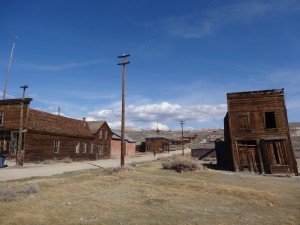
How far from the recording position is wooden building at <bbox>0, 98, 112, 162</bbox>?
27422 millimetres

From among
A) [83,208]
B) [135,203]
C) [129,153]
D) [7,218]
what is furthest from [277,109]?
[129,153]

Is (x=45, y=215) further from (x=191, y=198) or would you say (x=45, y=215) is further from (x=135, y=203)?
(x=191, y=198)

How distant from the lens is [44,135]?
29.6m

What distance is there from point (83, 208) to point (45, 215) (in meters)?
1.34

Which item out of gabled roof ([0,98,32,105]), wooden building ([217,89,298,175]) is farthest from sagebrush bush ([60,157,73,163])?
wooden building ([217,89,298,175])

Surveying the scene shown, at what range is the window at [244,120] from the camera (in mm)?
25562

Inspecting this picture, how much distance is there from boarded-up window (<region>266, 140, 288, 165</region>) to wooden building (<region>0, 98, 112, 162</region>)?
895 inches

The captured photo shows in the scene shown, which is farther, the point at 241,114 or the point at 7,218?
the point at 241,114

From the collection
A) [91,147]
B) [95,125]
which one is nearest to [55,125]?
[91,147]

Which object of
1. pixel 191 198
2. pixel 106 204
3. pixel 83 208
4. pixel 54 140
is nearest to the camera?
pixel 83 208

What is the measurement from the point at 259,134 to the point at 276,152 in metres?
2.12

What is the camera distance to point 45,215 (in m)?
7.74

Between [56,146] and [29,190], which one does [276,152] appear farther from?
[56,146]

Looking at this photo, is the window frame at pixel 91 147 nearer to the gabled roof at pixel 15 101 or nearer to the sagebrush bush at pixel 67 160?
the sagebrush bush at pixel 67 160
